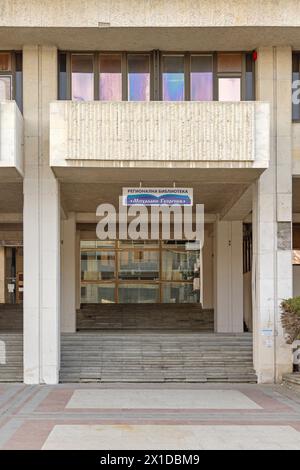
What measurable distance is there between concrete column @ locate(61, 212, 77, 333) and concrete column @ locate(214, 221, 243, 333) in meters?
5.17

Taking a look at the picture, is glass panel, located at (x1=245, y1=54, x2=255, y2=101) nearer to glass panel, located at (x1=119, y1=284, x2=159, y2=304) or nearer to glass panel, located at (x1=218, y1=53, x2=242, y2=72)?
glass panel, located at (x1=218, y1=53, x2=242, y2=72)

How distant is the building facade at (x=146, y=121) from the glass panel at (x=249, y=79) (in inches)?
1.3

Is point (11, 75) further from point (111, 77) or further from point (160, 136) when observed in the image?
point (160, 136)

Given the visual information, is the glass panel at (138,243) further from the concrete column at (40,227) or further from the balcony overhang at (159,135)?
the balcony overhang at (159,135)

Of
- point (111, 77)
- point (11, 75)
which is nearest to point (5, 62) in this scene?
point (11, 75)

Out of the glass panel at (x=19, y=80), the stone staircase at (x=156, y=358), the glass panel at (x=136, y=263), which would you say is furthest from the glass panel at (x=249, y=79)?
the glass panel at (x=136, y=263)

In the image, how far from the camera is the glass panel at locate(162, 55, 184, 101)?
1998 centimetres

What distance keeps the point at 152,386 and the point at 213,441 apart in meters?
7.40

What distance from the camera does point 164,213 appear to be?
82.7ft

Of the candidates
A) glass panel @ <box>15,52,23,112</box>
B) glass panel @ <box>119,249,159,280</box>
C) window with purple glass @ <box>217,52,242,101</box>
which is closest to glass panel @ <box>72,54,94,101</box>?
glass panel @ <box>15,52,23,112</box>

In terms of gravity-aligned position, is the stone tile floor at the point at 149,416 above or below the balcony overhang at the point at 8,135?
below

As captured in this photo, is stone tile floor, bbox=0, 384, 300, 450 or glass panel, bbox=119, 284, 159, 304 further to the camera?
glass panel, bbox=119, 284, 159, 304

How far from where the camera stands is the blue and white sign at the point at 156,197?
1959cm
